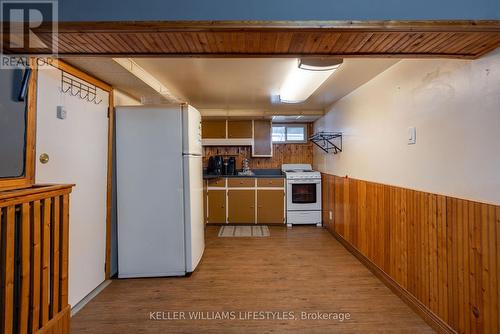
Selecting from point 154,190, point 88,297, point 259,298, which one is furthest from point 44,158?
point 259,298

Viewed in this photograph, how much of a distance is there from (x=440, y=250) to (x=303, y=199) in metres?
2.96

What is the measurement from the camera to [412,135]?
2.15 m

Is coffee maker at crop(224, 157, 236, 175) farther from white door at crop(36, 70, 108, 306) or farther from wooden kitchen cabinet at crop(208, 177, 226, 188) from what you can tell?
white door at crop(36, 70, 108, 306)

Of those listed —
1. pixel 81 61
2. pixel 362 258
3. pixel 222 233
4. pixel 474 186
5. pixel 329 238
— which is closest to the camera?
pixel 474 186

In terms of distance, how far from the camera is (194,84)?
3109mm

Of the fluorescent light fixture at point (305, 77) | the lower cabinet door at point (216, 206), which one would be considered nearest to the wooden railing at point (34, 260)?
the fluorescent light fixture at point (305, 77)

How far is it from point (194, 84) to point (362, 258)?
9.37ft

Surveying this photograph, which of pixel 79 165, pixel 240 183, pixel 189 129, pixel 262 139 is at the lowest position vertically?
pixel 240 183

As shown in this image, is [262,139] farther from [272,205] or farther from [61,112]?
[61,112]

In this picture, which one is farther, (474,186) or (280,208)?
(280,208)

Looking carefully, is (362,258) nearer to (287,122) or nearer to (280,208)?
(280,208)

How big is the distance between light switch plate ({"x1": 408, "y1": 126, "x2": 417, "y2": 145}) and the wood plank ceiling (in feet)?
2.32

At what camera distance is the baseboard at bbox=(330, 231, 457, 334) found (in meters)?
1.85

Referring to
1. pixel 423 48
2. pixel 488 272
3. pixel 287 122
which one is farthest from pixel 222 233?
pixel 423 48
